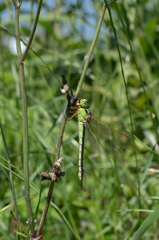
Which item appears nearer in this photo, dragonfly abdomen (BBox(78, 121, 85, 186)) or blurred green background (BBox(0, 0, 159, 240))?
dragonfly abdomen (BBox(78, 121, 85, 186))

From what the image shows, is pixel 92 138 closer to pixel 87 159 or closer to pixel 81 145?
pixel 81 145

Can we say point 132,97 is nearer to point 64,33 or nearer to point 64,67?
point 64,67

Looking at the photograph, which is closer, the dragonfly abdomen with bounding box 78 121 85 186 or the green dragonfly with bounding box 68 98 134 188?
the dragonfly abdomen with bounding box 78 121 85 186

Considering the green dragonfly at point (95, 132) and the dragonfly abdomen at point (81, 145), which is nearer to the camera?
the dragonfly abdomen at point (81, 145)

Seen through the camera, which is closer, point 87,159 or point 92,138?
point 92,138

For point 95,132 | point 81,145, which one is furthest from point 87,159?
point 81,145

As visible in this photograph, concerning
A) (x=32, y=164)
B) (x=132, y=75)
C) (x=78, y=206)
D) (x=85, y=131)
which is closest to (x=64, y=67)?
(x=132, y=75)

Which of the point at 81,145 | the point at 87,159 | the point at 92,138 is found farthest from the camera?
the point at 87,159

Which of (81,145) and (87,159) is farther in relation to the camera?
(87,159)

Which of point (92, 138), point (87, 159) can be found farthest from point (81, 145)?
point (87, 159)

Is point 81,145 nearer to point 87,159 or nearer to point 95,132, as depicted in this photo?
point 95,132

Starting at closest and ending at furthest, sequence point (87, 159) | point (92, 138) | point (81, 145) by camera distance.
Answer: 1. point (81, 145)
2. point (92, 138)
3. point (87, 159)
